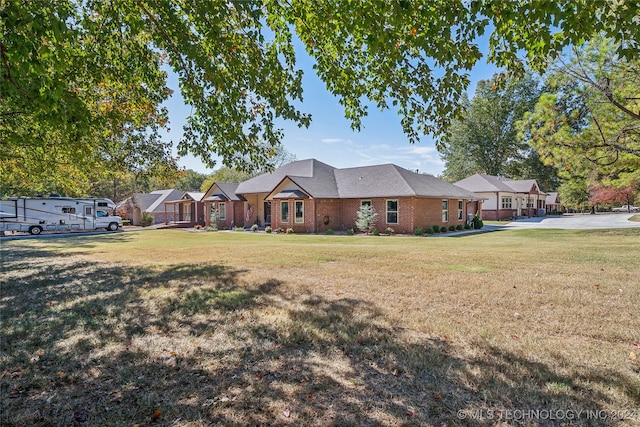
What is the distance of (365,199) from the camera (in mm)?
23750

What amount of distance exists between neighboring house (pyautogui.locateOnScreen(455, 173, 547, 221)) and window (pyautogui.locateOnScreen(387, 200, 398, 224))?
2111 centimetres

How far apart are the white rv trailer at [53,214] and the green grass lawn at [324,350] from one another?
970 inches

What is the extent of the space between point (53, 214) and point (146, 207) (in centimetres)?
1501

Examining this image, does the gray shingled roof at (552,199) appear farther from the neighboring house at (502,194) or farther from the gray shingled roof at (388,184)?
the gray shingled roof at (388,184)

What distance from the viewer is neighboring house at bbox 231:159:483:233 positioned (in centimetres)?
2230

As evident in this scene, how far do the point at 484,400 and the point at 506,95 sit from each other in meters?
57.6

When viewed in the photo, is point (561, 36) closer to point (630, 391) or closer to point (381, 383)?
point (630, 391)

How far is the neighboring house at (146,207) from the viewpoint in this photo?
4109 centimetres

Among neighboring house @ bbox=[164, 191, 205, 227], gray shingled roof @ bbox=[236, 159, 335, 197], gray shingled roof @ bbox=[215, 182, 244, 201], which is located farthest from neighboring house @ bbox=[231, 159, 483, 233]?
neighboring house @ bbox=[164, 191, 205, 227]

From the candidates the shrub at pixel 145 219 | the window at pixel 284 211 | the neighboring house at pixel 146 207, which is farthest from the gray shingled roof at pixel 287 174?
the neighboring house at pixel 146 207

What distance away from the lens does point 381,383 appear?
320 centimetres

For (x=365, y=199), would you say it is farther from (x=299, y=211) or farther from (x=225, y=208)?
(x=225, y=208)

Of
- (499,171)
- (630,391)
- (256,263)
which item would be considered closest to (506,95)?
(499,171)

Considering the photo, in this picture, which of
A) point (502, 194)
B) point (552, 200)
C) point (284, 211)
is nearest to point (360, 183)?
point (284, 211)
